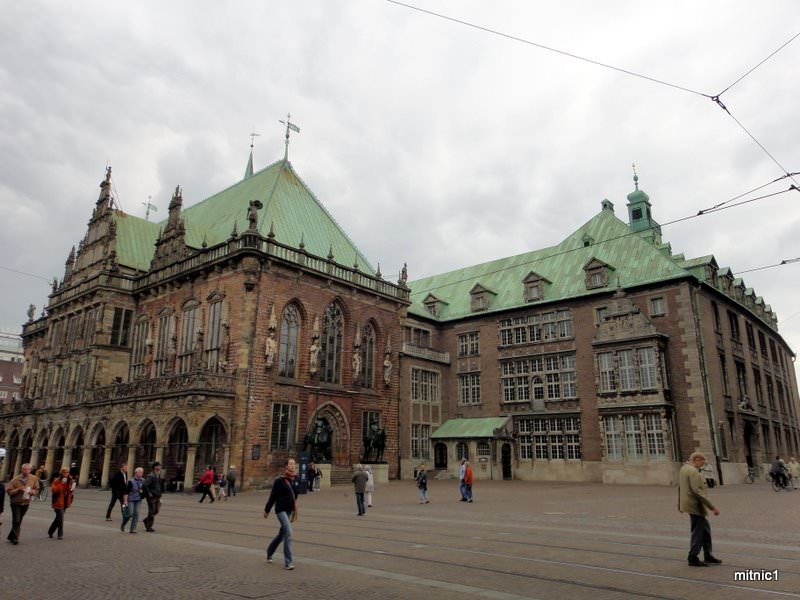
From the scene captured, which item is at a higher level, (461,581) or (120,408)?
(120,408)

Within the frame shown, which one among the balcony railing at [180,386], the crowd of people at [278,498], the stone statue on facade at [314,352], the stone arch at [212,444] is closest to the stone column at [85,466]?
the balcony railing at [180,386]

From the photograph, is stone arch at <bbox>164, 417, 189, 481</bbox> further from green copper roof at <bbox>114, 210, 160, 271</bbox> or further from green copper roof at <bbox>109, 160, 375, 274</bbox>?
green copper roof at <bbox>114, 210, 160, 271</bbox>

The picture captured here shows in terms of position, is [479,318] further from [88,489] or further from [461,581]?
[461,581]

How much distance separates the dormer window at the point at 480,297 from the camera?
45.0 meters

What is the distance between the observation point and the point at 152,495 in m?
15.1

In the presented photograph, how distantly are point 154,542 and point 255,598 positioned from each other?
20.3ft

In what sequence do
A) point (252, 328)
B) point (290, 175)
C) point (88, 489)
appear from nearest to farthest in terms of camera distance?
point (252, 328) < point (88, 489) < point (290, 175)

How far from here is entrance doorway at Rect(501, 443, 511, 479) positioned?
40.4 meters

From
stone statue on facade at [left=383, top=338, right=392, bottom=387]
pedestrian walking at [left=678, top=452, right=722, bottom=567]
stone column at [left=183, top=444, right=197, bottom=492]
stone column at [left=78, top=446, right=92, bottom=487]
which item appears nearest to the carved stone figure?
stone column at [left=183, top=444, right=197, bottom=492]

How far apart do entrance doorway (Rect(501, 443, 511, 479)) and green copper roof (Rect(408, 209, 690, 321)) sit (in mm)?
9913

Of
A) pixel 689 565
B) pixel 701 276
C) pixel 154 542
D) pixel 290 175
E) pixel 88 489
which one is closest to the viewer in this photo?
pixel 689 565

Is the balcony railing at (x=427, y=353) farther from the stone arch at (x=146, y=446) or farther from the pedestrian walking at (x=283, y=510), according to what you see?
the pedestrian walking at (x=283, y=510)

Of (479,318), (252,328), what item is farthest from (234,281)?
(479,318)

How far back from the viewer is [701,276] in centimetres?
3697
